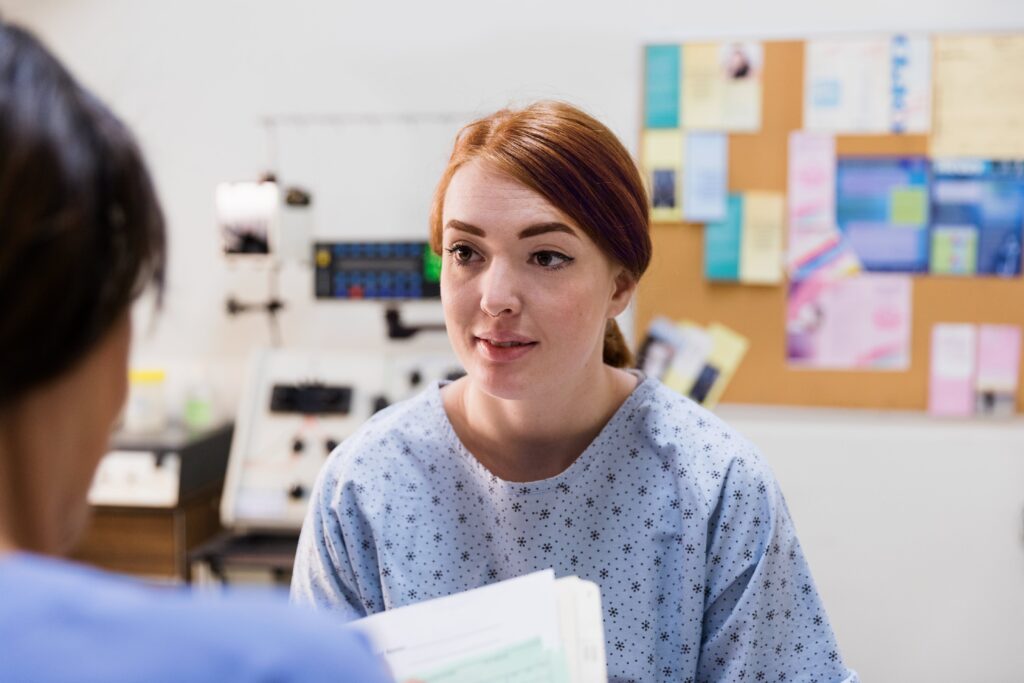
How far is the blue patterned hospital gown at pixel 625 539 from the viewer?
4.03ft

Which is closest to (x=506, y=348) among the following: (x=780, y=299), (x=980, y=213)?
(x=780, y=299)

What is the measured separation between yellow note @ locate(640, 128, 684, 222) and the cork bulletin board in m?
0.07

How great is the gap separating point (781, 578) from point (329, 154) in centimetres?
220

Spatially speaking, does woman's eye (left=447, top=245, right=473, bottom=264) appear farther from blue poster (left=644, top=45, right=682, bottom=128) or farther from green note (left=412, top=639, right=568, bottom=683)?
blue poster (left=644, top=45, right=682, bottom=128)

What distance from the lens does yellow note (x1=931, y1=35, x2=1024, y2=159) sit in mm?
2531

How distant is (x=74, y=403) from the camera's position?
1.71 feet

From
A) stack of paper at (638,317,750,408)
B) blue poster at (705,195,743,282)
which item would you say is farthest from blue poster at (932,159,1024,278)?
stack of paper at (638,317,750,408)

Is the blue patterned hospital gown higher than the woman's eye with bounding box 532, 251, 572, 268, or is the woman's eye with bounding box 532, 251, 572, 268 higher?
the woman's eye with bounding box 532, 251, 572, 268

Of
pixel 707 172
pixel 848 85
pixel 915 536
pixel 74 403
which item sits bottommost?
pixel 915 536

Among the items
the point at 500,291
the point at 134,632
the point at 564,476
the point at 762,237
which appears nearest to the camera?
the point at 134,632

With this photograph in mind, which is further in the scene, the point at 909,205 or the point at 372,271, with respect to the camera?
the point at 372,271

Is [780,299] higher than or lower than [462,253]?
lower

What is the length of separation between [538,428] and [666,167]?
1.57 metres

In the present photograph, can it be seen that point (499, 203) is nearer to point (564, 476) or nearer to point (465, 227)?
point (465, 227)
